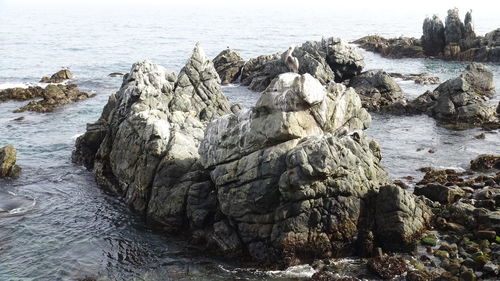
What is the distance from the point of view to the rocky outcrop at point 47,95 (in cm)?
6142

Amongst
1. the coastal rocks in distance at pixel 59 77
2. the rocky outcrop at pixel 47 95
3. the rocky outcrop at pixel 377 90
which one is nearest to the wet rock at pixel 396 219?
the rocky outcrop at pixel 377 90

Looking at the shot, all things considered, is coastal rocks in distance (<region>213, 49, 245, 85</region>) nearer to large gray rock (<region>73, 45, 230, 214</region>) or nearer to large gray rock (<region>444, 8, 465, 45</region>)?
large gray rock (<region>73, 45, 230, 214</region>)

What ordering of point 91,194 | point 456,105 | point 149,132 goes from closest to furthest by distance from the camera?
1. point 149,132
2. point 91,194
3. point 456,105

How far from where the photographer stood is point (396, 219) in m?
26.1

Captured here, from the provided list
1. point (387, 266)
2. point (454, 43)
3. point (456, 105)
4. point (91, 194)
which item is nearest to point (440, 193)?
point (387, 266)

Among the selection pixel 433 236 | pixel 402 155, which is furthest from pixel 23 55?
pixel 433 236

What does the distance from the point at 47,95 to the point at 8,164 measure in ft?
88.4

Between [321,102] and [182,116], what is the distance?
13.3 metres

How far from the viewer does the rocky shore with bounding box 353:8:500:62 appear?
8962cm

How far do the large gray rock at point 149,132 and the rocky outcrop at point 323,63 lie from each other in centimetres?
1994

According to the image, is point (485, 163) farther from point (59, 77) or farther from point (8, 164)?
point (59, 77)

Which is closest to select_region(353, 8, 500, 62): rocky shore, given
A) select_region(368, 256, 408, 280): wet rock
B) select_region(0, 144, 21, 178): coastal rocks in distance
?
select_region(368, 256, 408, 280): wet rock

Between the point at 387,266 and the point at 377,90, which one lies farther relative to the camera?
the point at 377,90

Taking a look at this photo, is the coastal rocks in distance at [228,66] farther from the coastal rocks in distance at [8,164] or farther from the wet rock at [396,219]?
the wet rock at [396,219]
